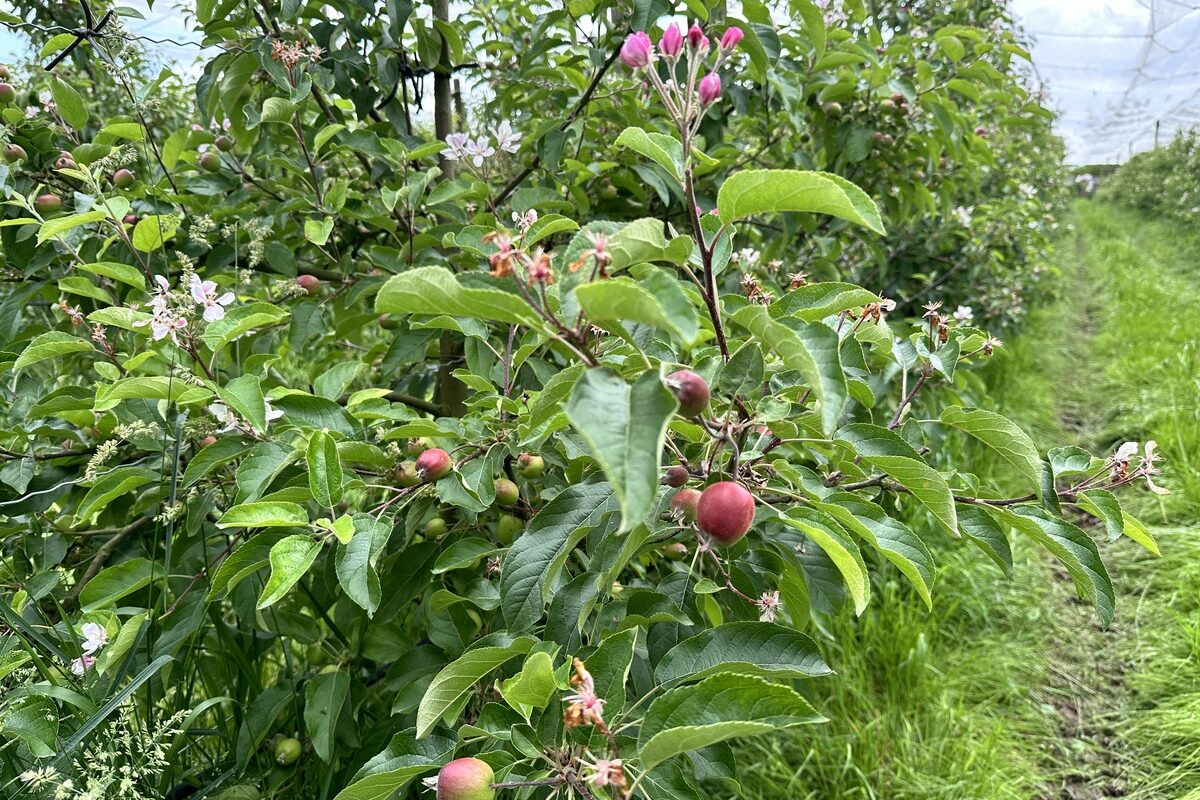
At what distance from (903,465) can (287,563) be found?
618 millimetres

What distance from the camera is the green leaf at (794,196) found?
1.80ft

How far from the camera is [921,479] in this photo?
0.70 metres

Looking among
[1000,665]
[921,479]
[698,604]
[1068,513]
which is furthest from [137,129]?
[1068,513]

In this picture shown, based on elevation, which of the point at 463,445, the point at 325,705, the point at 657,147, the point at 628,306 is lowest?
the point at 325,705

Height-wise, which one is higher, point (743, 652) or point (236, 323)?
point (236, 323)

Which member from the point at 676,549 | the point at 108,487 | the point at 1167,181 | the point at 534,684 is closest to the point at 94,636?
the point at 108,487

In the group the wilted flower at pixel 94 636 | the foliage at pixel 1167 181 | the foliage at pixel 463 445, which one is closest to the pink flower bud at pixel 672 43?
the foliage at pixel 463 445

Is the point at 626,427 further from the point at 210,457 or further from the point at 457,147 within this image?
the point at 457,147

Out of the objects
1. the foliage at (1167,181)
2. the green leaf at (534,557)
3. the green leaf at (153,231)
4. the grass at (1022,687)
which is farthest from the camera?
→ the foliage at (1167,181)

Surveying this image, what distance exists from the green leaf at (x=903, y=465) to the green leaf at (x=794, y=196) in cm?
24

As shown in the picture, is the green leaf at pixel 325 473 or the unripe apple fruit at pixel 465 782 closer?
the unripe apple fruit at pixel 465 782

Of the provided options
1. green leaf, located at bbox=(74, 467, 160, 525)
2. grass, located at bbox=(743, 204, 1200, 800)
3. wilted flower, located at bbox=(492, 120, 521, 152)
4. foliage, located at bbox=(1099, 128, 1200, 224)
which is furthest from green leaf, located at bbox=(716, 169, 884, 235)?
foliage, located at bbox=(1099, 128, 1200, 224)

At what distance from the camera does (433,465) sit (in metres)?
0.87

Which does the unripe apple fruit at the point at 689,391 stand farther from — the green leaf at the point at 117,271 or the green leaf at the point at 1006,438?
the green leaf at the point at 117,271
